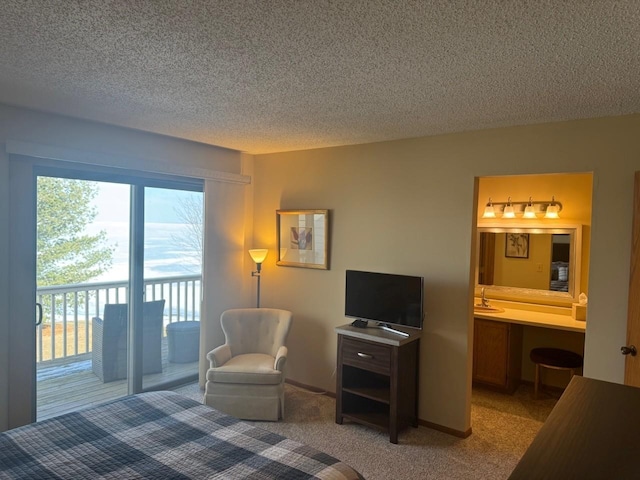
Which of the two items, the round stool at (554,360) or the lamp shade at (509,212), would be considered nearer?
the round stool at (554,360)

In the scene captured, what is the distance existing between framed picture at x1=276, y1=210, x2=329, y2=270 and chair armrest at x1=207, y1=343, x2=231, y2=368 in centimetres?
111

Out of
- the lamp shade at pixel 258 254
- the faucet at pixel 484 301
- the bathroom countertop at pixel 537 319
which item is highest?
the lamp shade at pixel 258 254

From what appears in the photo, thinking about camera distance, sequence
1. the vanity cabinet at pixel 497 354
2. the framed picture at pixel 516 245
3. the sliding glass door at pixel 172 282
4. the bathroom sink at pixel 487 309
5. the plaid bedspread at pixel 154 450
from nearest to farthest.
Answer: the plaid bedspread at pixel 154 450, the sliding glass door at pixel 172 282, the vanity cabinet at pixel 497 354, the bathroom sink at pixel 487 309, the framed picture at pixel 516 245

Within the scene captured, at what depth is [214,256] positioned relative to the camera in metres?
4.44

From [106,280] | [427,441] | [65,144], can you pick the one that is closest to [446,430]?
[427,441]

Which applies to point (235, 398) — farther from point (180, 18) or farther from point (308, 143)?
point (180, 18)

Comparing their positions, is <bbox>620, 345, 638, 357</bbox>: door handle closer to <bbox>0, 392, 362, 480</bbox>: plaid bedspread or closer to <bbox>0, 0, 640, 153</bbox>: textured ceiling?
<bbox>0, 0, 640, 153</bbox>: textured ceiling

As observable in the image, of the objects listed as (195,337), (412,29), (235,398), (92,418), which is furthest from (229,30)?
(195,337)

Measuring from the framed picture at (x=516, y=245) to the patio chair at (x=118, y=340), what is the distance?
371 cm

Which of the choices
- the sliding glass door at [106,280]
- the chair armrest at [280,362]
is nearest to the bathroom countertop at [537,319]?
the chair armrest at [280,362]

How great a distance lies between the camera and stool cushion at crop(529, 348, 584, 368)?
12.7 ft

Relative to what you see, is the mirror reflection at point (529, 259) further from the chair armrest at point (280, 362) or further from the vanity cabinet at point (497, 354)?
the chair armrest at point (280, 362)

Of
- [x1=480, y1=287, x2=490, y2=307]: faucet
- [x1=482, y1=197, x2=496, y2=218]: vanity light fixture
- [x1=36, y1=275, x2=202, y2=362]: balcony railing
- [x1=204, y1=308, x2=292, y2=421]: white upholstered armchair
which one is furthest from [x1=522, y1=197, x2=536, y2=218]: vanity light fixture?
[x1=36, y1=275, x2=202, y2=362]: balcony railing

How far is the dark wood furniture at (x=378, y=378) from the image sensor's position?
334cm
